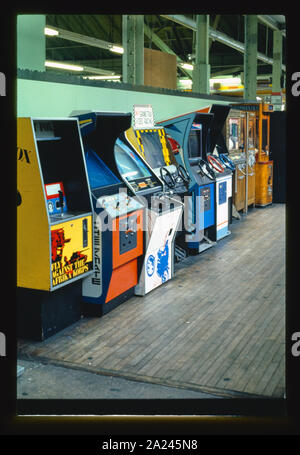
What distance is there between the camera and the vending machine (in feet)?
16.3

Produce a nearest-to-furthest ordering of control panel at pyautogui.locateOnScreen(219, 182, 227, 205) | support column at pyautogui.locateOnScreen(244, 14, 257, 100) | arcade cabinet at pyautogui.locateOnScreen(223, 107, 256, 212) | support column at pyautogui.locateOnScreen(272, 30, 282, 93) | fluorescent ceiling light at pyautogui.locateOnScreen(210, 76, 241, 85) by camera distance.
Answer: control panel at pyautogui.locateOnScreen(219, 182, 227, 205) < arcade cabinet at pyautogui.locateOnScreen(223, 107, 256, 212) < support column at pyautogui.locateOnScreen(244, 14, 257, 100) < support column at pyautogui.locateOnScreen(272, 30, 282, 93) < fluorescent ceiling light at pyautogui.locateOnScreen(210, 76, 241, 85)

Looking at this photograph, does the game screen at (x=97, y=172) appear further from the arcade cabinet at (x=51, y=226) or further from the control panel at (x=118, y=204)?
the arcade cabinet at (x=51, y=226)

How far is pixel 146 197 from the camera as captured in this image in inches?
A: 215

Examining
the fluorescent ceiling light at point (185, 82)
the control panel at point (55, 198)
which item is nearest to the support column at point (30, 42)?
the control panel at point (55, 198)

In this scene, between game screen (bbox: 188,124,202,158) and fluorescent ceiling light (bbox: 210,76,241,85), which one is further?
fluorescent ceiling light (bbox: 210,76,241,85)

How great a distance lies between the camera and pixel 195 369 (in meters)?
3.75

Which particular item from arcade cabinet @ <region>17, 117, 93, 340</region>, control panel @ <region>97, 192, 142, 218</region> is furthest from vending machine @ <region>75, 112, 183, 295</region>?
arcade cabinet @ <region>17, 117, 93, 340</region>

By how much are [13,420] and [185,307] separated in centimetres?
253

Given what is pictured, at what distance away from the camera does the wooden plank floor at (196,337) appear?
3662 mm

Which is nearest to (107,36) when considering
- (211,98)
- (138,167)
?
(211,98)

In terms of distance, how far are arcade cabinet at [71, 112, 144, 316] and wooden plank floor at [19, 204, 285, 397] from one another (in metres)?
0.21

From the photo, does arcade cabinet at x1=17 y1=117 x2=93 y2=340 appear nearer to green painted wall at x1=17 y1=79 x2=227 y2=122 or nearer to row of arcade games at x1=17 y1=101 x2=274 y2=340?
row of arcade games at x1=17 y1=101 x2=274 y2=340
